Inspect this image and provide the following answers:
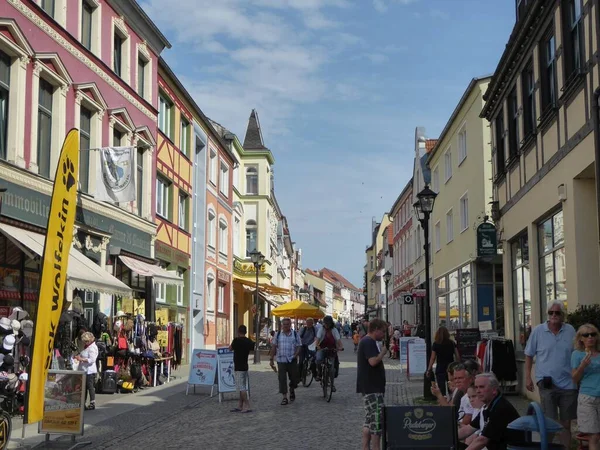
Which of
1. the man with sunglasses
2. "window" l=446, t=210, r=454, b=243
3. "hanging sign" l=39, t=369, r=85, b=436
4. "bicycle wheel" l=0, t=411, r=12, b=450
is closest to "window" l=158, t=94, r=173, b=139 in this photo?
"window" l=446, t=210, r=454, b=243

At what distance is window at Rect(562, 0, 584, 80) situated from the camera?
12305mm

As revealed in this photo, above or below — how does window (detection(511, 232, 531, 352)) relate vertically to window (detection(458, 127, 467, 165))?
below

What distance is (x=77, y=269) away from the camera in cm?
1592

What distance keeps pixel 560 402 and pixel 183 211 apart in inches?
893

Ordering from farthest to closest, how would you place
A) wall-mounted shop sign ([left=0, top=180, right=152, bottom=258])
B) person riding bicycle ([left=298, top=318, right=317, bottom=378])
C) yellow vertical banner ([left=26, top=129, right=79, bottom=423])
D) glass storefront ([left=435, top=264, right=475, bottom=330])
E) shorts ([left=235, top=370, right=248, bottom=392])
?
glass storefront ([left=435, top=264, right=475, bottom=330])
person riding bicycle ([left=298, top=318, right=317, bottom=378])
shorts ([left=235, top=370, right=248, bottom=392])
wall-mounted shop sign ([left=0, top=180, right=152, bottom=258])
yellow vertical banner ([left=26, top=129, right=79, bottom=423])

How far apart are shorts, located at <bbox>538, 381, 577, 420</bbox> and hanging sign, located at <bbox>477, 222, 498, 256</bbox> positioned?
10.4 metres

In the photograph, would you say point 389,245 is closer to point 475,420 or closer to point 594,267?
point 594,267

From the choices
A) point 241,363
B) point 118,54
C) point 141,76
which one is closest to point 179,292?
point 141,76

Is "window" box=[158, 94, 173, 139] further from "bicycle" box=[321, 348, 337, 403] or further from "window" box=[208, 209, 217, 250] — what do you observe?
"bicycle" box=[321, 348, 337, 403]

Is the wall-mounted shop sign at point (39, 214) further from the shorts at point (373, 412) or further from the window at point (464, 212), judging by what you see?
the window at point (464, 212)

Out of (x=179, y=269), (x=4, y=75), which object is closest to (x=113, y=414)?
(x=4, y=75)

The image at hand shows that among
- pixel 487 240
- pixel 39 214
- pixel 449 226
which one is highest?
pixel 449 226

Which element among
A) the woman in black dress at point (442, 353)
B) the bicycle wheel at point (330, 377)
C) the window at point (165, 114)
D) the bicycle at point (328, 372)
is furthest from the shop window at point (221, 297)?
the woman in black dress at point (442, 353)

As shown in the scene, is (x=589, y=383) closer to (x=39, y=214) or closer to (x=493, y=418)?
(x=493, y=418)
